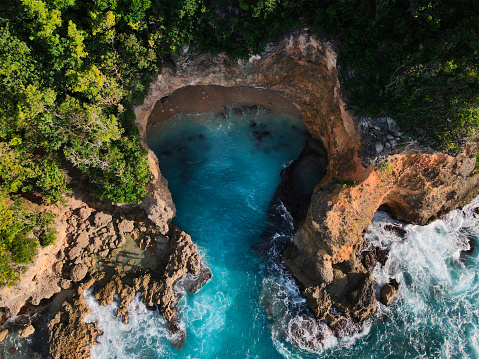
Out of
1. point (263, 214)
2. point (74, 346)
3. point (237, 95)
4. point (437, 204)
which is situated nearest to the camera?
point (74, 346)

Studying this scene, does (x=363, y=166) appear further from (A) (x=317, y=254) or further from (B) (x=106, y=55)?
(B) (x=106, y=55)

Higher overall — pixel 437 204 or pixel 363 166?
pixel 363 166

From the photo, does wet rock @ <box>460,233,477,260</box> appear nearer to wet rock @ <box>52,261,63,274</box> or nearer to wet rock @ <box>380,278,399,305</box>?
wet rock @ <box>380,278,399,305</box>

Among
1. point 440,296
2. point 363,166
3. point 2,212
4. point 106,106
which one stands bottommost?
point 2,212

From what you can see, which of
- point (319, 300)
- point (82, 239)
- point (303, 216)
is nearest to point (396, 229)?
point (303, 216)

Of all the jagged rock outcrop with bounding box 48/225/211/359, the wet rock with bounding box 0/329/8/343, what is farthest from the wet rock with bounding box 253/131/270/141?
the wet rock with bounding box 0/329/8/343

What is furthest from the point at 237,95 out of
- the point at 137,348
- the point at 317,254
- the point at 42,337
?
the point at 42,337

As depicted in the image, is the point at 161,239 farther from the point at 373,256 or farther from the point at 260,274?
the point at 373,256

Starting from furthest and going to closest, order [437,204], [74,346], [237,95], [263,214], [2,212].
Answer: [237,95]
[263,214]
[437,204]
[74,346]
[2,212]
